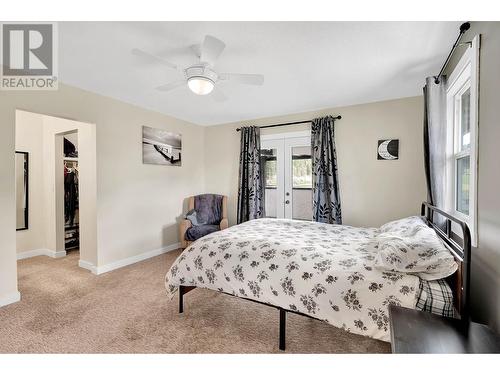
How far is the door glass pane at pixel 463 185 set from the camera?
2105 mm

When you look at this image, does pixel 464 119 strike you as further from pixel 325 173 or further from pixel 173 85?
pixel 173 85

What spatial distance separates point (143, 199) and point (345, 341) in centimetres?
327

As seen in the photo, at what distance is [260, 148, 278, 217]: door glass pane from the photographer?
430cm

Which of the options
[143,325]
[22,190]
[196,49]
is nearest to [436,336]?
[143,325]

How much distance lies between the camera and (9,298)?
2.42 m

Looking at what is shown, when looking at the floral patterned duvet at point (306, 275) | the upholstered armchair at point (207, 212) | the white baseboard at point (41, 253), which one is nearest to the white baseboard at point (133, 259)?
the upholstered armchair at point (207, 212)

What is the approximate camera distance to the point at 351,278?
5.10 feet

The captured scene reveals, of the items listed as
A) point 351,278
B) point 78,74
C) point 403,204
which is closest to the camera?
point 351,278

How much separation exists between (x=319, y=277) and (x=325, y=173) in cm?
231

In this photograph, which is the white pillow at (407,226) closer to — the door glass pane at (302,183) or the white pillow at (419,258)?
the white pillow at (419,258)

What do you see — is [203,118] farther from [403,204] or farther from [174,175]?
[403,204]

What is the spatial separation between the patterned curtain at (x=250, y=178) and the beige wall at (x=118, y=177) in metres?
1.04

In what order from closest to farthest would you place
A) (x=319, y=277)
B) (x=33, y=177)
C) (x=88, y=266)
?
1. (x=319, y=277)
2. (x=88, y=266)
3. (x=33, y=177)
